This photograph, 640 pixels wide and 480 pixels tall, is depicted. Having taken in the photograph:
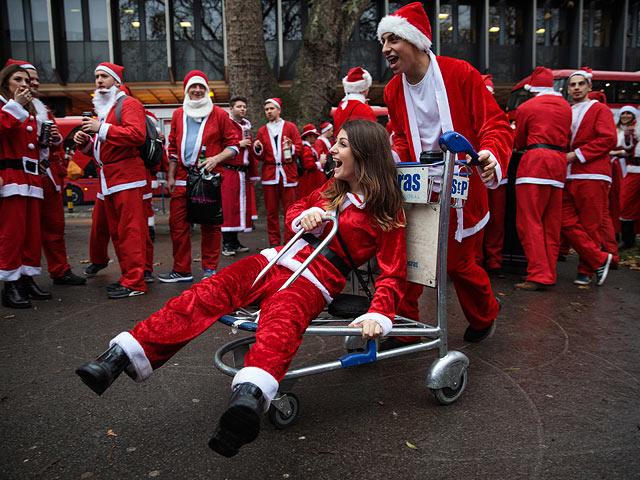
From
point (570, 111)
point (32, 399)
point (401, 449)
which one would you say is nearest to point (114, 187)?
point (32, 399)

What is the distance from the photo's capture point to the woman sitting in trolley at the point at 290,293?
1.99 metres

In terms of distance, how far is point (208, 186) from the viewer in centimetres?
540

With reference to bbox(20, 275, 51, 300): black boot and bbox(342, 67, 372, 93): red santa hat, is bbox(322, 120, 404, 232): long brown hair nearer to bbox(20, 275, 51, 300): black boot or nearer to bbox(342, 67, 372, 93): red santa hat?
bbox(342, 67, 372, 93): red santa hat

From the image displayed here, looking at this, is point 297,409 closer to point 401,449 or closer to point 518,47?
point 401,449

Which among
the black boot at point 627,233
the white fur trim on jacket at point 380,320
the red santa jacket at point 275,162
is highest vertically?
the red santa jacket at point 275,162

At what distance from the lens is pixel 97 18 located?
22.1 metres

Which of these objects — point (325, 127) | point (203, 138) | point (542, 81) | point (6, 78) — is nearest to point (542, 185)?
point (542, 81)

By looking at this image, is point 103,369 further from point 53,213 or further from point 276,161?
point 276,161

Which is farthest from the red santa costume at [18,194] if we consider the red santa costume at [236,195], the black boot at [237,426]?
the black boot at [237,426]

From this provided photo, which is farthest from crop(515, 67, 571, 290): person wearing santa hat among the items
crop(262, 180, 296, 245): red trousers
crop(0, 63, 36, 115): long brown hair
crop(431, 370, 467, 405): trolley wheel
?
crop(0, 63, 36, 115): long brown hair

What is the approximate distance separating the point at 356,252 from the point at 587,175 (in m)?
4.10

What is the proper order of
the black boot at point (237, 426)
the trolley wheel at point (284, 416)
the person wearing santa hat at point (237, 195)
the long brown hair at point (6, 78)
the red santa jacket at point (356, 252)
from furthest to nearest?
1. the person wearing santa hat at point (237, 195)
2. the long brown hair at point (6, 78)
3. the red santa jacket at point (356, 252)
4. the trolley wheel at point (284, 416)
5. the black boot at point (237, 426)

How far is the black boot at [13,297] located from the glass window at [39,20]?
69.2 feet

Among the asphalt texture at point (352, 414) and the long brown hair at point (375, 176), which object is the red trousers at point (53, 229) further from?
the long brown hair at point (375, 176)
